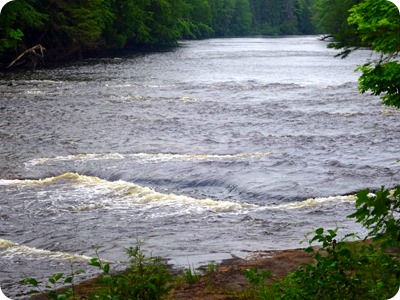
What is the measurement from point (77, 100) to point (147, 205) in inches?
586

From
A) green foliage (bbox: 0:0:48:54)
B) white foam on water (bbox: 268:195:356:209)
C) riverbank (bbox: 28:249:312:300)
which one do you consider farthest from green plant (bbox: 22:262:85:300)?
green foliage (bbox: 0:0:48:54)

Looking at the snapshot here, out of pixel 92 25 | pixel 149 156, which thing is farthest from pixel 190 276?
pixel 92 25

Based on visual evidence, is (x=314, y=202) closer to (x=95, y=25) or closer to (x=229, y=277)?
(x=229, y=277)

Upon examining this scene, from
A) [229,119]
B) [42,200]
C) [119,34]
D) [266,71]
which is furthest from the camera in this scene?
[119,34]

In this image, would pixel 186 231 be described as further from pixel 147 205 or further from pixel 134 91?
pixel 134 91

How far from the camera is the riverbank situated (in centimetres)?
702

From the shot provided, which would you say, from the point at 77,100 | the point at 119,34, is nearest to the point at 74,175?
the point at 77,100

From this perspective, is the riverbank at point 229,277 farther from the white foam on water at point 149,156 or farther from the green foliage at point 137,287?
the white foam on water at point 149,156

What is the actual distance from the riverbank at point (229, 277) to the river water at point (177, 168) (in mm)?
494

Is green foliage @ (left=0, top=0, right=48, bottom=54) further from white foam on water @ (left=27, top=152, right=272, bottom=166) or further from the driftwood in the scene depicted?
white foam on water @ (left=27, top=152, right=272, bottom=166)

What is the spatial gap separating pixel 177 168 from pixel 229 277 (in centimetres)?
741

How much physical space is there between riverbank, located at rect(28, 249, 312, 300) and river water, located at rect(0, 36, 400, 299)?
494 millimetres

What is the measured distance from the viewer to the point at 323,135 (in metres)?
18.7

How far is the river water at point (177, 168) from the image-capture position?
394 inches
